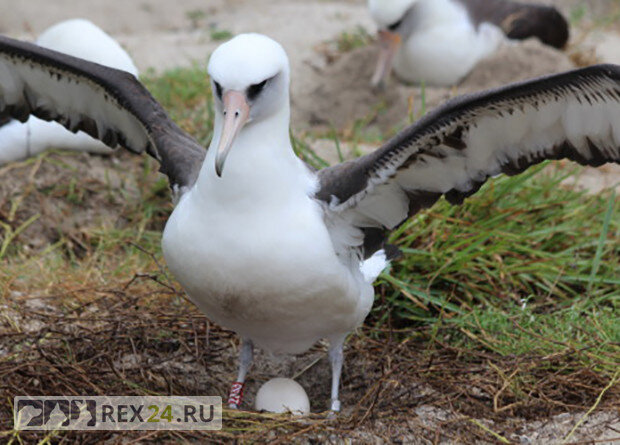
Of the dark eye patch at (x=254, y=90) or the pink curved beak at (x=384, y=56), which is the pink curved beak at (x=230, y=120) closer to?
the dark eye patch at (x=254, y=90)

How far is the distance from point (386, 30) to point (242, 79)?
500 cm

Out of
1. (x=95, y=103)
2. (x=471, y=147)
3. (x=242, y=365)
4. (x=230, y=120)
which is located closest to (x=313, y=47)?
(x=95, y=103)

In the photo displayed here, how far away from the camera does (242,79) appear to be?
333 centimetres

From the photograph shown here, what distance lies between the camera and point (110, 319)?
14.2ft

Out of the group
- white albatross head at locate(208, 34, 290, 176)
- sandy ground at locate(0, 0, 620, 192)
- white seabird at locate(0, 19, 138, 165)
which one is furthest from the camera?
sandy ground at locate(0, 0, 620, 192)

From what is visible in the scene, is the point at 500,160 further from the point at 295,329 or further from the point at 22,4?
the point at 22,4

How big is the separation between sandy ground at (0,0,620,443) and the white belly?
2.38 meters

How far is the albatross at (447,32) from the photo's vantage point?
26.5 ft

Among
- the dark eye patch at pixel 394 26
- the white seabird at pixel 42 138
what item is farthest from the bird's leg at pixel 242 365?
the dark eye patch at pixel 394 26

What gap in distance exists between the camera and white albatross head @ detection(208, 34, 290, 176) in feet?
10.9

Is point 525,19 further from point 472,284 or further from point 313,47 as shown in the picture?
point 472,284

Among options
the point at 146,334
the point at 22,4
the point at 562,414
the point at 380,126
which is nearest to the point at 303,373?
the point at 146,334

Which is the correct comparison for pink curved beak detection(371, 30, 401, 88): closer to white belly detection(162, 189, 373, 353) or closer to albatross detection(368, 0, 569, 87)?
albatross detection(368, 0, 569, 87)

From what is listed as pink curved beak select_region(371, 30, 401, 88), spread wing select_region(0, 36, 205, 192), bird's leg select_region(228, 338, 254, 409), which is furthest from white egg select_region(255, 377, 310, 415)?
pink curved beak select_region(371, 30, 401, 88)
